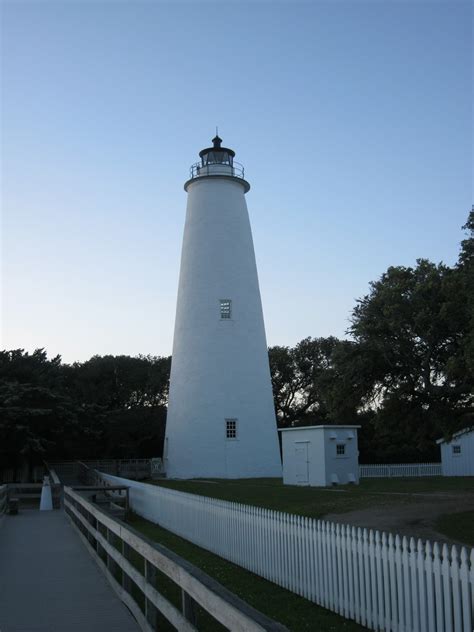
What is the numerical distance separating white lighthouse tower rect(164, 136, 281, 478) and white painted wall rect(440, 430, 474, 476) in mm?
9790

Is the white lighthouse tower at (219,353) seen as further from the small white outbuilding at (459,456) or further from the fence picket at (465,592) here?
the fence picket at (465,592)

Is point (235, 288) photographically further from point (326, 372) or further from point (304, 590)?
point (304, 590)

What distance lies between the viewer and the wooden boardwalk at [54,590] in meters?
6.92

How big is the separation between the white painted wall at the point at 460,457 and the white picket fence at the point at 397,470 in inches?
51.4

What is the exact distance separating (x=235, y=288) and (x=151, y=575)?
26878mm

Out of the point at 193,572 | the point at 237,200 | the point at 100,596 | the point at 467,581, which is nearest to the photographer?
the point at 193,572

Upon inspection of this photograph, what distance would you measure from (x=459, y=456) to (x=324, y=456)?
1213 centimetres

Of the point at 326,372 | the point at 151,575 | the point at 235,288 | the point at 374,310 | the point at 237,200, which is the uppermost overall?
the point at 237,200

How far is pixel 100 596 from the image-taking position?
8.20m

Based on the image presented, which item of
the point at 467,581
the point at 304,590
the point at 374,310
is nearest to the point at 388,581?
the point at 467,581

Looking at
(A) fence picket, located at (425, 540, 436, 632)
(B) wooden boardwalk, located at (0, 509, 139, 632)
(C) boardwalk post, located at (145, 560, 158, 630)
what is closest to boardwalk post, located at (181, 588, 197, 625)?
(C) boardwalk post, located at (145, 560, 158, 630)

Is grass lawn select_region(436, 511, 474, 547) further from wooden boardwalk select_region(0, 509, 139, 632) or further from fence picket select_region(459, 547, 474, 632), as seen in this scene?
wooden boardwalk select_region(0, 509, 139, 632)

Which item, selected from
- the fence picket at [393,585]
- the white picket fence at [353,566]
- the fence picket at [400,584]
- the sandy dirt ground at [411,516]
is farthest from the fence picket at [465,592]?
the sandy dirt ground at [411,516]

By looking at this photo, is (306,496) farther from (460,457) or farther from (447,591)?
(460,457)
